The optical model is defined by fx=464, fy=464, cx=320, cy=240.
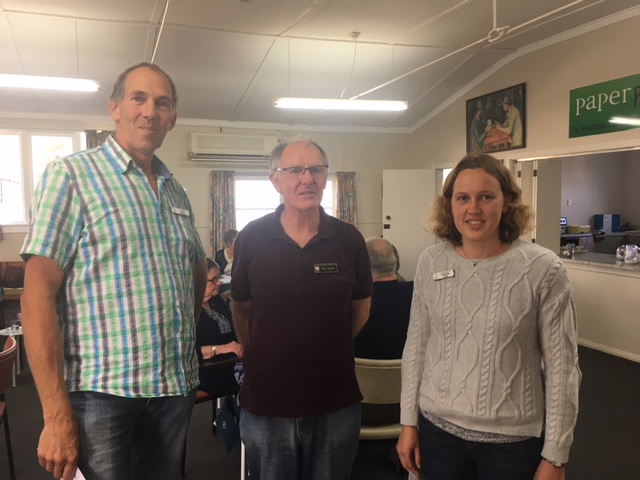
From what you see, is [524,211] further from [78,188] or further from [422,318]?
[78,188]

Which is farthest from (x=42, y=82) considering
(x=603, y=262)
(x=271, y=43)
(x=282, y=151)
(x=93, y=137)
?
(x=603, y=262)

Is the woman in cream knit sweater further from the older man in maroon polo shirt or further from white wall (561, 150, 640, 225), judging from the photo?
white wall (561, 150, 640, 225)

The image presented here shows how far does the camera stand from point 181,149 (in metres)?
7.64

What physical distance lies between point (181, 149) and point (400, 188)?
3.77 meters

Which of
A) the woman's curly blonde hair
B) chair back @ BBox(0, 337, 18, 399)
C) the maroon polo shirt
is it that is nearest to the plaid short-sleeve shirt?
the maroon polo shirt

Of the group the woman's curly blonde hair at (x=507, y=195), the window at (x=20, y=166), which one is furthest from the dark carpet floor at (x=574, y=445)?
the window at (x=20, y=166)

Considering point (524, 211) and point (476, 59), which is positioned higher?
point (476, 59)

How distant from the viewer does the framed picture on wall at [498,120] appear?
6.13 metres

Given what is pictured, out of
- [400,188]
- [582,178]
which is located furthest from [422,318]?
[582,178]

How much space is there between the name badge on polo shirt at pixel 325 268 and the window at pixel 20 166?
22.5ft

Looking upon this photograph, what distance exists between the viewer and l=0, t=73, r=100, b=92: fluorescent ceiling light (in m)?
4.30

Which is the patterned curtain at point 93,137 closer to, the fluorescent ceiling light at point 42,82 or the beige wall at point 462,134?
the beige wall at point 462,134

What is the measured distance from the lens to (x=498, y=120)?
6523 millimetres

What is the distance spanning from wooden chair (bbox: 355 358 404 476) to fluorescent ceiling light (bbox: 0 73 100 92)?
409cm
